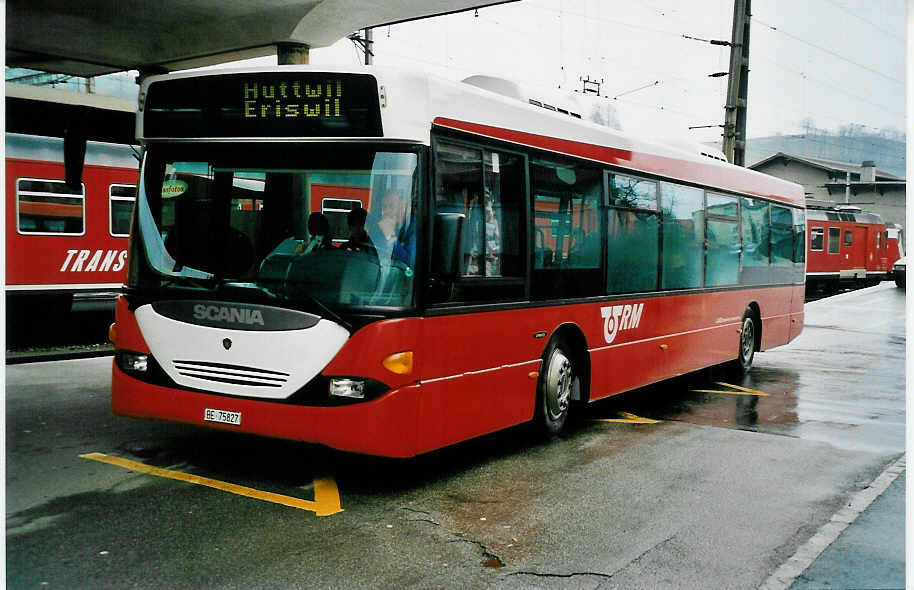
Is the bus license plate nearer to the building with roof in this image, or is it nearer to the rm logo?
the rm logo

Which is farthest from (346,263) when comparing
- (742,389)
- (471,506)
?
(742,389)

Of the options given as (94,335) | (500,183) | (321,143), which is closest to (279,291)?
(321,143)

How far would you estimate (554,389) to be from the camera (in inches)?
325

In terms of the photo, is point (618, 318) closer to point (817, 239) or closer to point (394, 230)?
point (394, 230)

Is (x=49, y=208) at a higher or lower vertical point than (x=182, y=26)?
lower

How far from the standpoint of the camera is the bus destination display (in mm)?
6258

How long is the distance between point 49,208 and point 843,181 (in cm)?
5340

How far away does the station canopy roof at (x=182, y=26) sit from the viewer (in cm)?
1548

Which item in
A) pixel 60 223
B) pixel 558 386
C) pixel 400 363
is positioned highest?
pixel 60 223

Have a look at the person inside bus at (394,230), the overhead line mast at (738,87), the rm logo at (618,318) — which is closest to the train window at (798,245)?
the rm logo at (618,318)

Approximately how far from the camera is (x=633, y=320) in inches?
381

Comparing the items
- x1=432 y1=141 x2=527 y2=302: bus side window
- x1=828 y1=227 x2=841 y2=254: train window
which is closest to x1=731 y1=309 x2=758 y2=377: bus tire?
x1=432 y1=141 x2=527 y2=302: bus side window

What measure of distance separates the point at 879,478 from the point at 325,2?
11529mm

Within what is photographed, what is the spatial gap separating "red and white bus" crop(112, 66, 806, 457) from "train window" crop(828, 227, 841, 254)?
35.1 m
